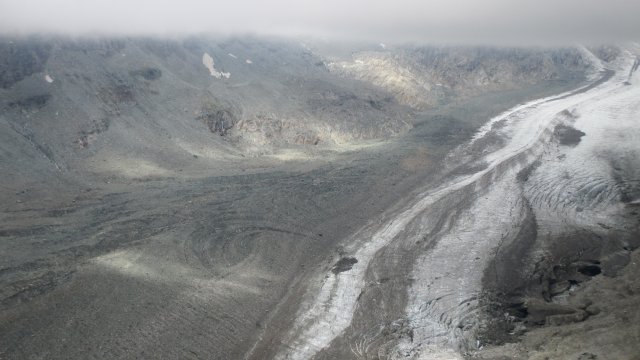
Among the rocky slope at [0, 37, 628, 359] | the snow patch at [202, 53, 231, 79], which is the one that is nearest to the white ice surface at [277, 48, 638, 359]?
the rocky slope at [0, 37, 628, 359]

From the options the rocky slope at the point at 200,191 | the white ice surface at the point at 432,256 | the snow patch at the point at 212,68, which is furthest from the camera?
the snow patch at the point at 212,68

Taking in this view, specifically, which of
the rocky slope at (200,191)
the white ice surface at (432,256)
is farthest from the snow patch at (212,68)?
the white ice surface at (432,256)

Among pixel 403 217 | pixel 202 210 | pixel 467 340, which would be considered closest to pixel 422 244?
pixel 403 217

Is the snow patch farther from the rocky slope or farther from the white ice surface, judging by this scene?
the white ice surface

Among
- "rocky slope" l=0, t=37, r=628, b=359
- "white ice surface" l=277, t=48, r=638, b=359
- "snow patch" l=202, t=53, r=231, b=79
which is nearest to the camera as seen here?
"rocky slope" l=0, t=37, r=628, b=359

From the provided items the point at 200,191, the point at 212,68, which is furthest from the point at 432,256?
the point at 212,68

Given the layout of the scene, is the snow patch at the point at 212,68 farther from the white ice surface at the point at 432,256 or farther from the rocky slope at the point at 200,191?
the white ice surface at the point at 432,256

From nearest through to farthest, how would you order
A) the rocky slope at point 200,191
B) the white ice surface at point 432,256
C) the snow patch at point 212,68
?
the rocky slope at point 200,191 < the white ice surface at point 432,256 < the snow patch at point 212,68

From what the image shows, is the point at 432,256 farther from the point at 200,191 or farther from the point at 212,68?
the point at 212,68
